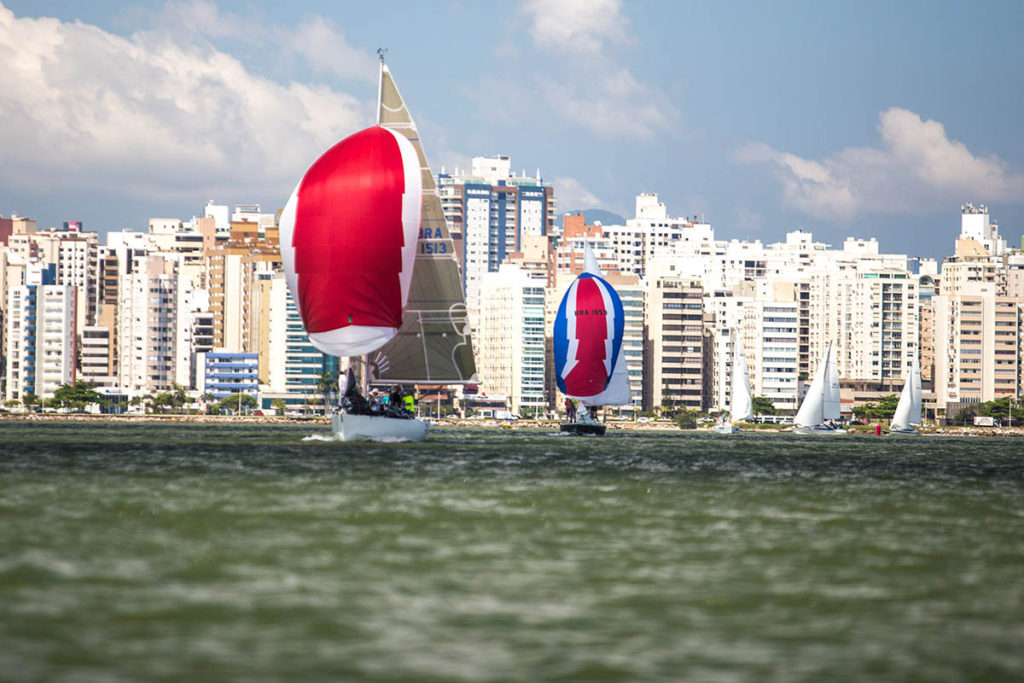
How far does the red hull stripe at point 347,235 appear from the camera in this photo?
6019 cm

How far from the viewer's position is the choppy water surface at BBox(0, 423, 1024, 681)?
18.1 m

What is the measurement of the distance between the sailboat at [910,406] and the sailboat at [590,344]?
67814 mm

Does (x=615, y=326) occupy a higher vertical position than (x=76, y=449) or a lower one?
higher

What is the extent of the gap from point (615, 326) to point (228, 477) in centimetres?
5777

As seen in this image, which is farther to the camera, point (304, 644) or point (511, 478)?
point (511, 478)

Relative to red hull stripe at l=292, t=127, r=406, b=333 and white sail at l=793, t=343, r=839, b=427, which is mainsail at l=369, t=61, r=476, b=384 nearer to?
red hull stripe at l=292, t=127, r=406, b=333

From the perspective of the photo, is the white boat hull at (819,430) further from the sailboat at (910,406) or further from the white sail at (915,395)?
the white sail at (915,395)

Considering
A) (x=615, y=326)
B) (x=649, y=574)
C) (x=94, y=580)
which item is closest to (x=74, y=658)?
(x=94, y=580)

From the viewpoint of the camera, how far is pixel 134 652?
59.2 ft

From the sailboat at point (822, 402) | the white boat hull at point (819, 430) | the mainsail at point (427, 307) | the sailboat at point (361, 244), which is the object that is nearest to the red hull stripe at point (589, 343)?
the mainsail at point (427, 307)

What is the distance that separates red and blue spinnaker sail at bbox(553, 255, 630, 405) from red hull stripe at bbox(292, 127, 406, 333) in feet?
138

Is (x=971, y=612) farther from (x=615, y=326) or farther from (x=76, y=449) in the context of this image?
(x=615, y=326)

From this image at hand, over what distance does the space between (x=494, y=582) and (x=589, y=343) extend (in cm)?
7987

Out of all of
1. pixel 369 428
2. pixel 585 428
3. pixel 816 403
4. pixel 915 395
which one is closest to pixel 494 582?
pixel 369 428
